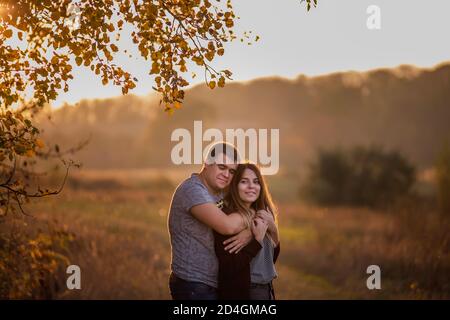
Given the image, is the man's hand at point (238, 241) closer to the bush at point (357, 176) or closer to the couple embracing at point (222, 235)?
the couple embracing at point (222, 235)

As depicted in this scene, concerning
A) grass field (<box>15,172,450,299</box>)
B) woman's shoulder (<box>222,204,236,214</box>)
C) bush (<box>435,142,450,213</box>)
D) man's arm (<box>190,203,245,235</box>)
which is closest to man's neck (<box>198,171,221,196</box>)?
woman's shoulder (<box>222,204,236,214</box>)

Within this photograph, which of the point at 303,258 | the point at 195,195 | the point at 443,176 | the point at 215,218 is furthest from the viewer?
the point at 443,176

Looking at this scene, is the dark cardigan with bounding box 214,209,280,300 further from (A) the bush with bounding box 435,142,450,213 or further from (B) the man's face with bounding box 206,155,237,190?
(A) the bush with bounding box 435,142,450,213

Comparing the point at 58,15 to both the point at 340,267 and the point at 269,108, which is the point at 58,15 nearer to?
the point at 340,267

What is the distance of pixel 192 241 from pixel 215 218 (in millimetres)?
312

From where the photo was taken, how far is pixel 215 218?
4629mm

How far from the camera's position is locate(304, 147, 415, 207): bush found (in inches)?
1141

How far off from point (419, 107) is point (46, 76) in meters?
62.1

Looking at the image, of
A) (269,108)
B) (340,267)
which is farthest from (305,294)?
(269,108)

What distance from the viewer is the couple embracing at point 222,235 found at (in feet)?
15.4

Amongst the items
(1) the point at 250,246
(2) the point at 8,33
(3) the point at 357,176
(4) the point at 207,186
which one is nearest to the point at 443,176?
(3) the point at 357,176

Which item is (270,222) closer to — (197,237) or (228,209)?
(228,209)

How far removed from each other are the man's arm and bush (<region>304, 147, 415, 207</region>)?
79.7 ft
